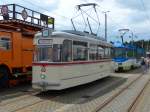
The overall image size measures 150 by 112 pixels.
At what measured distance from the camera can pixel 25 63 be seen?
18250 millimetres

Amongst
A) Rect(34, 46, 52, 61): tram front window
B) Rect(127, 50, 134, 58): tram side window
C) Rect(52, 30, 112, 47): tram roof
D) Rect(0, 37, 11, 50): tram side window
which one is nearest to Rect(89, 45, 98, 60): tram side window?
Rect(52, 30, 112, 47): tram roof

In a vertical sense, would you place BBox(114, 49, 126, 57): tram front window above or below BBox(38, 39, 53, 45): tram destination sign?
below

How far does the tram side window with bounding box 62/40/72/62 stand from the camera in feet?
49.3

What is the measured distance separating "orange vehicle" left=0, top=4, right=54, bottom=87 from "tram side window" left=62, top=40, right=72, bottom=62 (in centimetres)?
314

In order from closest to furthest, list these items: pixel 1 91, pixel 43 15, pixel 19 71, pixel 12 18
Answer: pixel 1 91 → pixel 19 71 → pixel 12 18 → pixel 43 15

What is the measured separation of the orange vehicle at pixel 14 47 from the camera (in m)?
16.6

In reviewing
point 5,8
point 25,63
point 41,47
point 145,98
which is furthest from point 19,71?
point 145,98

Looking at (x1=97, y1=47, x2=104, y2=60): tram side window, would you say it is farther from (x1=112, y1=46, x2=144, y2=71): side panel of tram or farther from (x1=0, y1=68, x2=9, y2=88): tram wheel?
(x1=112, y1=46, x2=144, y2=71): side panel of tram

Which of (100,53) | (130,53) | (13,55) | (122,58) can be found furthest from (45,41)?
(130,53)

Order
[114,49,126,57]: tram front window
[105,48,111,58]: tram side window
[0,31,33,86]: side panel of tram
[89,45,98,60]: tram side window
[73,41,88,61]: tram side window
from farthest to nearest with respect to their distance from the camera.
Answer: [114,49,126,57]: tram front window → [105,48,111,58]: tram side window → [89,45,98,60]: tram side window → [0,31,33,86]: side panel of tram → [73,41,88,61]: tram side window

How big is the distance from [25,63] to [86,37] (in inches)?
136

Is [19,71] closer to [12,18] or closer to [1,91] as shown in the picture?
[1,91]

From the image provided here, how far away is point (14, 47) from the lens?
56.6 feet

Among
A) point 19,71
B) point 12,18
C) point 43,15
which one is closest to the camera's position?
point 19,71
